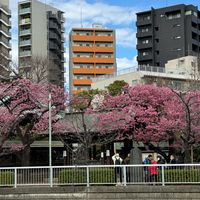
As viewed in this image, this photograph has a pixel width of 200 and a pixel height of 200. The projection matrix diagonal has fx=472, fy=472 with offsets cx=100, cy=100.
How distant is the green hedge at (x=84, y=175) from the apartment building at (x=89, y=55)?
83.2 meters

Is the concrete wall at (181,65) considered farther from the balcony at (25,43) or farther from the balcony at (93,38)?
the balcony at (25,43)

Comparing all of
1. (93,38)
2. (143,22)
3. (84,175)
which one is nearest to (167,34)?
(143,22)

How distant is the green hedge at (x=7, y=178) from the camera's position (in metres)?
21.1

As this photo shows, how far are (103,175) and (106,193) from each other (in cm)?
84

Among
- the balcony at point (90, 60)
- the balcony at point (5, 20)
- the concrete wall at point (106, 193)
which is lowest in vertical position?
the concrete wall at point (106, 193)

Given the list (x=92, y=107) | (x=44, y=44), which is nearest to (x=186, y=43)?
(x=44, y=44)

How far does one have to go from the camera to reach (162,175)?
19422 millimetres

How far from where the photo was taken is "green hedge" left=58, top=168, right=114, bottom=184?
20.2m

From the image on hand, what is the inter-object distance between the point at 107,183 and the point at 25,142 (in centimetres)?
1016

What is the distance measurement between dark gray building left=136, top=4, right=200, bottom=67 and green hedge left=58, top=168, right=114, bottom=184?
246 feet

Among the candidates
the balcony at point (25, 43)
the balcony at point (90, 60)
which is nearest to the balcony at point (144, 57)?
the balcony at point (90, 60)

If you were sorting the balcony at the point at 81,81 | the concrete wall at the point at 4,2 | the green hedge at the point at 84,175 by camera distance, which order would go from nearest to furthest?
the green hedge at the point at 84,175 → the concrete wall at the point at 4,2 → the balcony at the point at 81,81

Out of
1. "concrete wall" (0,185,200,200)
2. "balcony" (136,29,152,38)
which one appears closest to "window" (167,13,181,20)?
"balcony" (136,29,152,38)

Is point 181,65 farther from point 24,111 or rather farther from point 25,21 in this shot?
point 24,111
